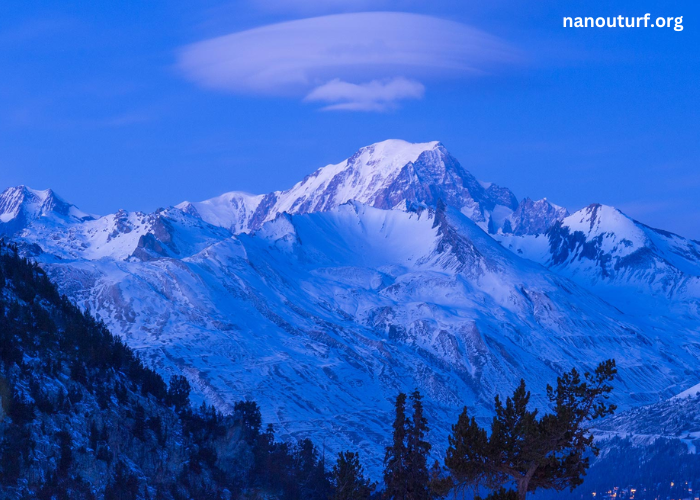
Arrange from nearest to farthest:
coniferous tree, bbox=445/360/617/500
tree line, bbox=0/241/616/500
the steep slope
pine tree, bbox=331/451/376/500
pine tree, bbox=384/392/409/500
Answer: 1. coniferous tree, bbox=445/360/617/500
2. pine tree, bbox=384/392/409/500
3. pine tree, bbox=331/451/376/500
4. tree line, bbox=0/241/616/500
5. the steep slope

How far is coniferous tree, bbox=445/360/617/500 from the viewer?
82.9 meters

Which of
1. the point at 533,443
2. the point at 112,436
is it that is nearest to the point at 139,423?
the point at 112,436

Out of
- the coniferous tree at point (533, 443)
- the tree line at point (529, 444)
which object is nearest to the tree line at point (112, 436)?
the tree line at point (529, 444)

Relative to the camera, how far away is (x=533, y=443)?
271ft

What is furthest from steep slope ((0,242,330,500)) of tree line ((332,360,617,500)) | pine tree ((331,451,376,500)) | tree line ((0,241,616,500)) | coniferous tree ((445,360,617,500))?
coniferous tree ((445,360,617,500))

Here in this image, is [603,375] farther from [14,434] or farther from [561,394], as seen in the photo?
[14,434]

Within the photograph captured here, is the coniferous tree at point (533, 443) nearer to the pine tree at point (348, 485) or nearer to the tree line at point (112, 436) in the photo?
the tree line at point (112, 436)

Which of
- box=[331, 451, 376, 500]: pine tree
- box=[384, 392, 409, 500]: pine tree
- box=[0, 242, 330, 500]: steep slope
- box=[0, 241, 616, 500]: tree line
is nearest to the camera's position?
box=[384, 392, 409, 500]: pine tree

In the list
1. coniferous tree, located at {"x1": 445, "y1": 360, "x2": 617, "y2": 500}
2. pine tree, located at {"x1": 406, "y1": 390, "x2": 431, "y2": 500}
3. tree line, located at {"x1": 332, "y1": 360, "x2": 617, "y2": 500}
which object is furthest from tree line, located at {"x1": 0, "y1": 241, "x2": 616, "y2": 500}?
coniferous tree, located at {"x1": 445, "y1": 360, "x2": 617, "y2": 500}

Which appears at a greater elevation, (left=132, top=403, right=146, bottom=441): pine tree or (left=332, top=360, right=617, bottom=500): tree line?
(left=132, top=403, right=146, bottom=441): pine tree

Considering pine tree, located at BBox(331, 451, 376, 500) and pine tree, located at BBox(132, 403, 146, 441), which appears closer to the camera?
pine tree, located at BBox(331, 451, 376, 500)

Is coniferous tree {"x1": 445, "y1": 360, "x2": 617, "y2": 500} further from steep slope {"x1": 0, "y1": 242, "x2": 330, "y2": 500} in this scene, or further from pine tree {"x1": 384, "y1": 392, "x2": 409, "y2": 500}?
steep slope {"x1": 0, "y1": 242, "x2": 330, "y2": 500}

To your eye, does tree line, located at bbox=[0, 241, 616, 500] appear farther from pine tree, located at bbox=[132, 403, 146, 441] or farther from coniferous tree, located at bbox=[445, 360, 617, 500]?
coniferous tree, located at bbox=[445, 360, 617, 500]

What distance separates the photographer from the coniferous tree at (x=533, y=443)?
272ft
